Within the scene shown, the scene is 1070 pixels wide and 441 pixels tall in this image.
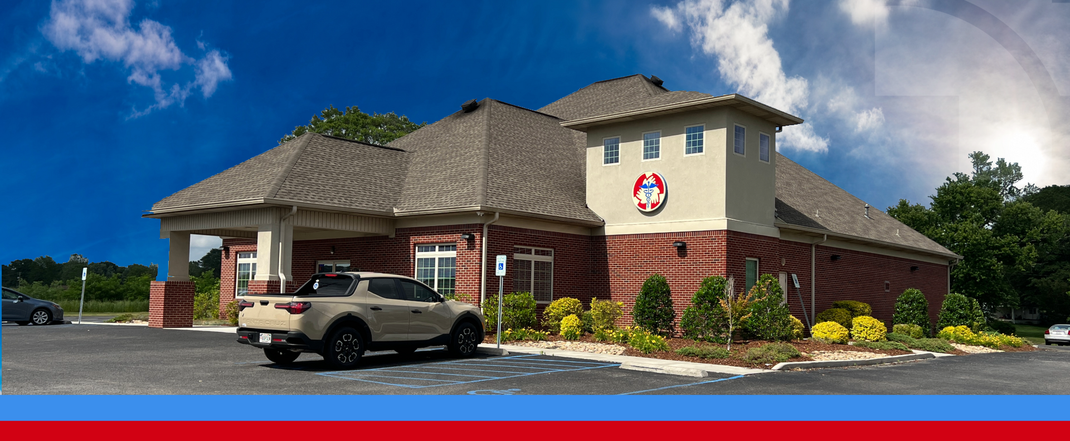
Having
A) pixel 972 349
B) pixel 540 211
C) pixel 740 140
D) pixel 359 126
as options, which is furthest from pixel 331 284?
pixel 359 126

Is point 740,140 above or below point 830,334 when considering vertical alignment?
above

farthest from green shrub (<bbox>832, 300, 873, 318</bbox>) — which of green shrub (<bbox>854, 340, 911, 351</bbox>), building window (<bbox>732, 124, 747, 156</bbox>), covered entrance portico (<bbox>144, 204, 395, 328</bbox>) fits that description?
covered entrance portico (<bbox>144, 204, 395, 328</bbox>)

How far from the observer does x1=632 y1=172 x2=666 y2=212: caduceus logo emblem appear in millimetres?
22562

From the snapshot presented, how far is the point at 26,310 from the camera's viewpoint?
2753cm

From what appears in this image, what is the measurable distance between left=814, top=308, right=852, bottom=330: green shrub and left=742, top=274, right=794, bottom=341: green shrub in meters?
5.58

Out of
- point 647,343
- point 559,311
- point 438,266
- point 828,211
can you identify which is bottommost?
point 647,343

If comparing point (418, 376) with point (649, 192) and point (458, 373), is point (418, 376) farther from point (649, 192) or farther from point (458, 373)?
point (649, 192)

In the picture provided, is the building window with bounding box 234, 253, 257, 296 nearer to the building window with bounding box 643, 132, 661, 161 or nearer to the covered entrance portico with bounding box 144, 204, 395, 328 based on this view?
the covered entrance portico with bounding box 144, 204, 395, 328

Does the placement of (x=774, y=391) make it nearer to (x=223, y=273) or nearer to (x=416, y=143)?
(x=416, y=143)

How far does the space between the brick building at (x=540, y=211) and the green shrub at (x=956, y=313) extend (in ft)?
10.0

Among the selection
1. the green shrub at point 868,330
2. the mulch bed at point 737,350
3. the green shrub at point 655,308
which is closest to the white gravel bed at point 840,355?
→ the mulch bed at point 737,350

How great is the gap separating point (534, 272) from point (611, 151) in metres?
4.44

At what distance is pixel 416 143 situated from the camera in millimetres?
28188

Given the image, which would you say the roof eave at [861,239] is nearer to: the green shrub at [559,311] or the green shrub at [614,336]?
the green shrub at [559,311]
